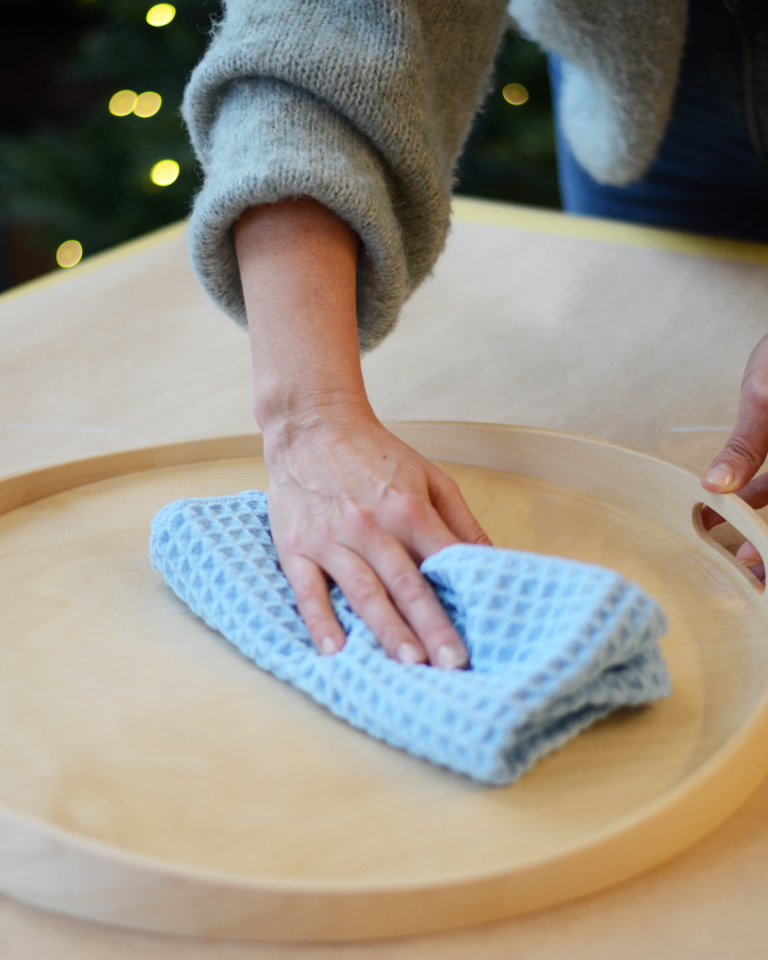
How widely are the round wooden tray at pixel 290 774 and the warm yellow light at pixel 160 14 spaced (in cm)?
109

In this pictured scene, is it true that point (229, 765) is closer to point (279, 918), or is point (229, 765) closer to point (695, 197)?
point (279, 918)

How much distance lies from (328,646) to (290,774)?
0.24 ft

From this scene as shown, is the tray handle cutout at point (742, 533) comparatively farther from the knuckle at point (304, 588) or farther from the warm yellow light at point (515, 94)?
the warm yellow light at point (515, 94)

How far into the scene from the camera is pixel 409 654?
0.43 m

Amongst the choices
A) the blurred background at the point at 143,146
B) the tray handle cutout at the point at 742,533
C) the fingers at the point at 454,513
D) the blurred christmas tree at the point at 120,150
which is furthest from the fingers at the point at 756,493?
the blurred christmas tree at the point at 120,150

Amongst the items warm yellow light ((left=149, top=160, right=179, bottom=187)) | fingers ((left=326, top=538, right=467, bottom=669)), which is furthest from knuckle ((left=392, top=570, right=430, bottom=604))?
warm yellow light ((left=149, top=160, right=179, bottom=187))

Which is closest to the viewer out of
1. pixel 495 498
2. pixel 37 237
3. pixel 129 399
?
pixel 495 498

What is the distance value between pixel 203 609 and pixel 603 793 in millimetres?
214

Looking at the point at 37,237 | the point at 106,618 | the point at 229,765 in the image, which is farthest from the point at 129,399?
the point at 37,237

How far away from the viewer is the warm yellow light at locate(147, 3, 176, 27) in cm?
137

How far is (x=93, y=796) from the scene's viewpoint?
37 cm

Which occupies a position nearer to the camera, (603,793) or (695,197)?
(603,793)

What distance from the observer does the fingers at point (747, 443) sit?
535 millimetres

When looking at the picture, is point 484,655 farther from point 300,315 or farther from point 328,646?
point 300,315
